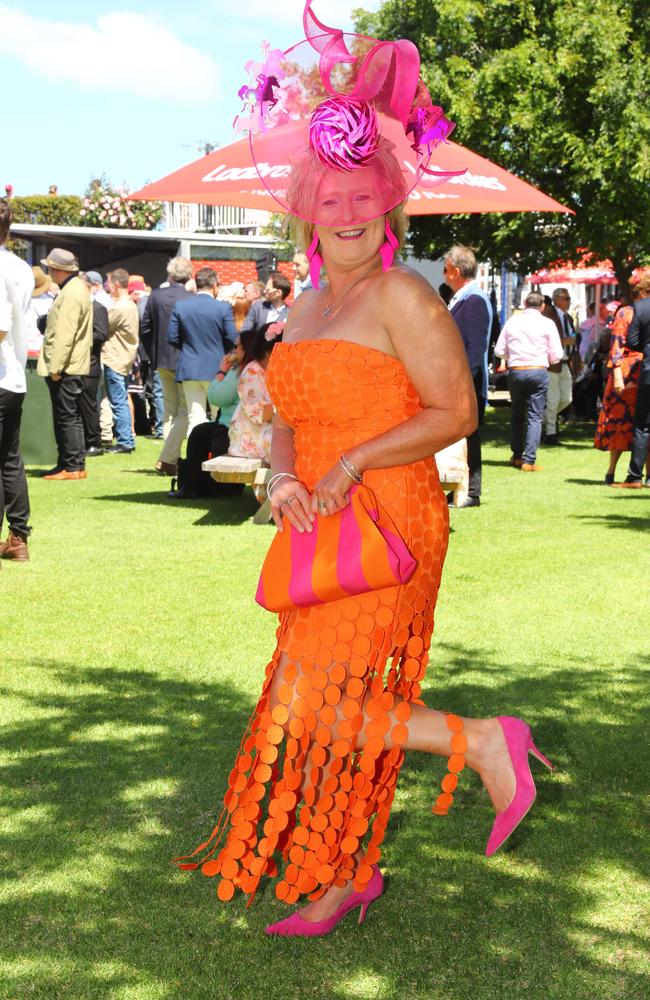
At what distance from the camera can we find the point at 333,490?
3350 millimetres

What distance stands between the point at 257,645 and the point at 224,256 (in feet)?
76.4

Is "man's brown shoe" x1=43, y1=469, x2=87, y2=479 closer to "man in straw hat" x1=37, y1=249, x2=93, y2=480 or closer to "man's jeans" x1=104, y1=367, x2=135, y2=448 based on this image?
"man in straw hat" x1=37, y1=249, x2=93, y2=480

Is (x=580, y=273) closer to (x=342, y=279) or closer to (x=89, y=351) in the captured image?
(x=89, y=351)

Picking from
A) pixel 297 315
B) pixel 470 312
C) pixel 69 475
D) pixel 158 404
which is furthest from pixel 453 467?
pixel 158 404

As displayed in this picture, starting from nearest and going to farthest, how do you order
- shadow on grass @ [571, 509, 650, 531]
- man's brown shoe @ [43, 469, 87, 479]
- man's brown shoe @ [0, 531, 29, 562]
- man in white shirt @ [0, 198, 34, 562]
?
1. man in white shirt @ [0, 198, 34, 562]
2. man's brown shoe @ [0, 531, 29, 562]
3. shadow on grass @ [571, 509, 650, 531]
4. man's brown shoe @ [43, 469, 87, 479]

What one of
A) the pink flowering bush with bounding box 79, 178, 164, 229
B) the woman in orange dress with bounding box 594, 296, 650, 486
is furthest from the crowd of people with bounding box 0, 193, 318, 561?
the pink flowering bush with bounding box 79, 178, 164, 229

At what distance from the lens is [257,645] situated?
654cm

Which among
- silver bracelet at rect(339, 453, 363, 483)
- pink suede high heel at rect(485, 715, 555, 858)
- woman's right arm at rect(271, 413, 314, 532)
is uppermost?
silver bracelet at rect(339, 453, 363, 483)

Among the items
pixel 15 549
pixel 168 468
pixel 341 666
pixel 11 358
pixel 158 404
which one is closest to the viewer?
pixel 341 666

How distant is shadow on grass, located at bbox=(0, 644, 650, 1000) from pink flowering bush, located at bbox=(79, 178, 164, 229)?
115 feet

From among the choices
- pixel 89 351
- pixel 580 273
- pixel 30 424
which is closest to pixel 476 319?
pixel 89 351

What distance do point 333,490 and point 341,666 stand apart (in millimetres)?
487

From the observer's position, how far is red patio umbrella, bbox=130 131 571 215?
34.1 feet

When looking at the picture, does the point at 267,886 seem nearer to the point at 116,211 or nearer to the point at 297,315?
the point at 297,315
